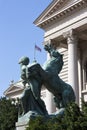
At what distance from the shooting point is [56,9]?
32688 mm

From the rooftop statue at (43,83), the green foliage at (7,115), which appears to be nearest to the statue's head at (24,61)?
the rooftop statue at (43,83)

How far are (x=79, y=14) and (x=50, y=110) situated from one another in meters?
8.45

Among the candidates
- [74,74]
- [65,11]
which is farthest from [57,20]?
[74,74]

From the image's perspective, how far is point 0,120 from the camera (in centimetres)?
3641

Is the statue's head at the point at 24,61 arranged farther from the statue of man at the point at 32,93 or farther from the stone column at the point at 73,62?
the stone column at the point at 73,62

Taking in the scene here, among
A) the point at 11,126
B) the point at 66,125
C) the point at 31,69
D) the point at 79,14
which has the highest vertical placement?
the point at 79,14

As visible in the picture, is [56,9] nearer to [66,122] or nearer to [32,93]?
[32,93]

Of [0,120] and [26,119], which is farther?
[0,120]

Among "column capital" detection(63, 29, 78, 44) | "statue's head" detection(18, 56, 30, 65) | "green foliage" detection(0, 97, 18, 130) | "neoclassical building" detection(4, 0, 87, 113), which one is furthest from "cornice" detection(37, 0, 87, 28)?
"statue's head" detection(18, 56, 30, 65)

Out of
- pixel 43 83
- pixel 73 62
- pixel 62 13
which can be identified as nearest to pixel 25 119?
pixel 43 83

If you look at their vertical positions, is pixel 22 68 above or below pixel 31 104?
above

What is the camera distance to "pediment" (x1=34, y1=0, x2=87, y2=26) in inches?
1206

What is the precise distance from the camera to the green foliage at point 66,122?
9.09 meters

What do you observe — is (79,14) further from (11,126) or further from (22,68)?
(22,68)
